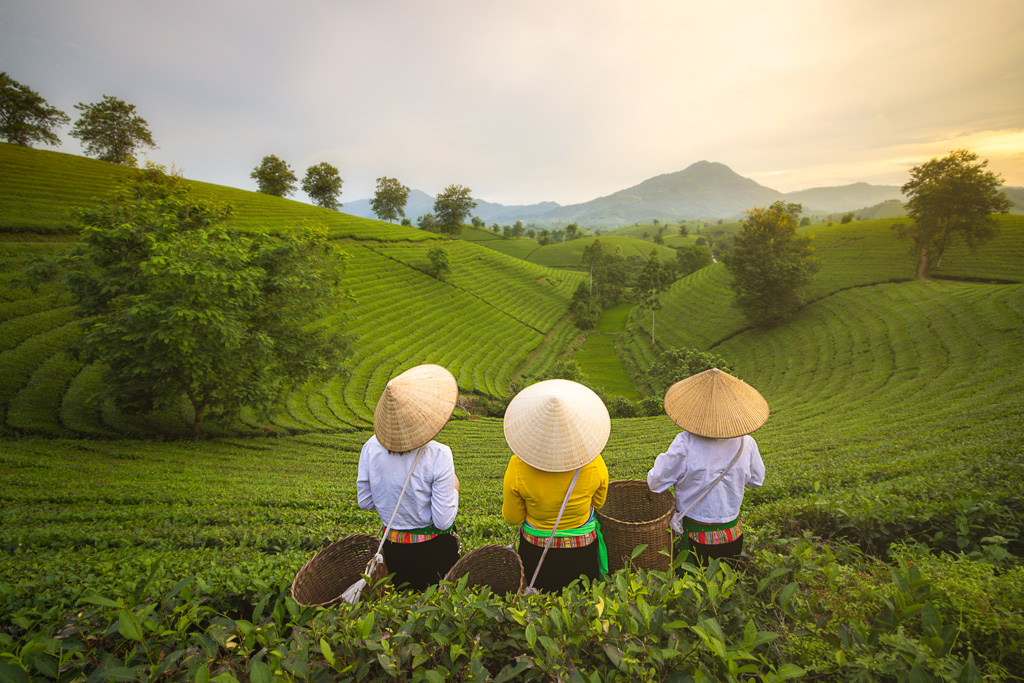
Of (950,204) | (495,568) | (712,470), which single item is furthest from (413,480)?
(950,204)

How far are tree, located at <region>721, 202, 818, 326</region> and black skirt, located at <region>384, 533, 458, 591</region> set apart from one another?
3414cm

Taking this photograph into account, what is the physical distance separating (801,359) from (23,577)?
3194 cm

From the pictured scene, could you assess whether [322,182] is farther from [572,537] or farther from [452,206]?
[572,537]

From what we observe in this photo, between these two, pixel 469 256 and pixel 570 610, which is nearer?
pixel 570 610

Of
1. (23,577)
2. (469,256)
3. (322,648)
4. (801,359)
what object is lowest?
(801,359)


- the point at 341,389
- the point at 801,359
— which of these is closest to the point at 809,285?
the point at 801,359

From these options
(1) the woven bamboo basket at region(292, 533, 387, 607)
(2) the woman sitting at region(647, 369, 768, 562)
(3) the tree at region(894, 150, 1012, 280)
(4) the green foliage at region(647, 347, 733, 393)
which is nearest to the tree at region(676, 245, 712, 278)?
(3) the tree at region(894, 150, 1012, 280)

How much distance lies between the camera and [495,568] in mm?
2980

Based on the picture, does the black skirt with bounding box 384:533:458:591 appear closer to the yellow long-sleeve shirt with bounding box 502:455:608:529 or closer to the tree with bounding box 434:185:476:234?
the yellow long-sleeve shirt with bounding box 502:455:608:529

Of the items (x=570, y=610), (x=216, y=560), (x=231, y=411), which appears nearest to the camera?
(x=570, y=610)

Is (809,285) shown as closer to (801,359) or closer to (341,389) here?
(801,359)

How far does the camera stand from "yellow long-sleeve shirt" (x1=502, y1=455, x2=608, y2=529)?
2924 millimetres

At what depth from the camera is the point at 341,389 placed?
19.8m

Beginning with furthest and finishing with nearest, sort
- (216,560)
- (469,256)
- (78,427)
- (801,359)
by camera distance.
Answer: (469,256) → (801,359) → (78,427) → (216,560)
